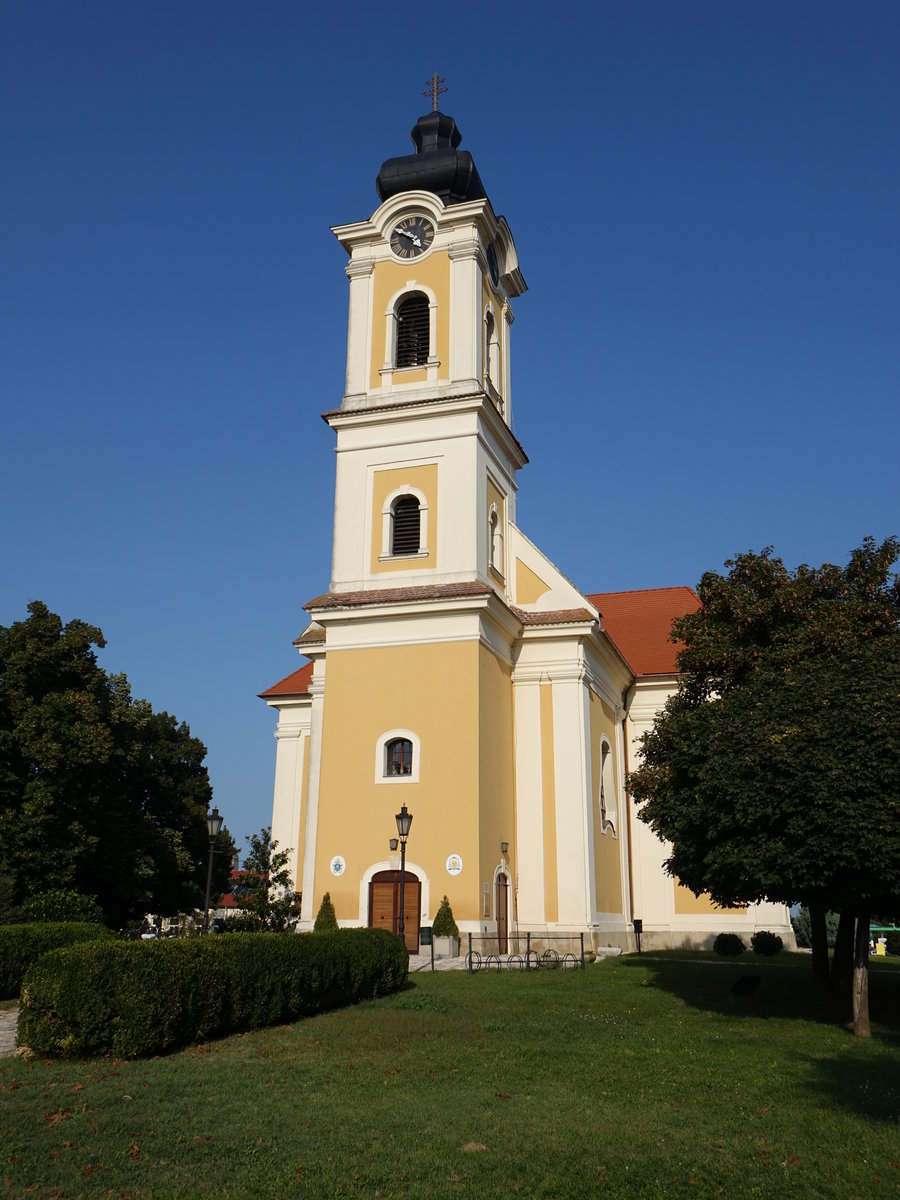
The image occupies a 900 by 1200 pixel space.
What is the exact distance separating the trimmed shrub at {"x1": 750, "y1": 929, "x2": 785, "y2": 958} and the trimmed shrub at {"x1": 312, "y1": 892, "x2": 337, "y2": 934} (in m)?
13.9

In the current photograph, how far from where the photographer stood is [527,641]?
29156mm

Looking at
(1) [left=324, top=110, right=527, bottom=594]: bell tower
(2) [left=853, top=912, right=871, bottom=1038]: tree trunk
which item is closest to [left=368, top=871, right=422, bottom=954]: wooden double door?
(1) [left=324, top=110, right=527, bottom=594]: bell tower

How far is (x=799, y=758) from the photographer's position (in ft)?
45.3

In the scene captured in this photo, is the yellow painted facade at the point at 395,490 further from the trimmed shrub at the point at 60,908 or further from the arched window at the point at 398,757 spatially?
the trimmed shrub at the point at 60,908

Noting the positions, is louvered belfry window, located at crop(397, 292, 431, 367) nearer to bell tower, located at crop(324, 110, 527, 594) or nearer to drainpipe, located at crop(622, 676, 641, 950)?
bell tower, located at crop(324, 110, 527, 594)

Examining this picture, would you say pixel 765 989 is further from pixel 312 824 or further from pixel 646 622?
pixel 646 622

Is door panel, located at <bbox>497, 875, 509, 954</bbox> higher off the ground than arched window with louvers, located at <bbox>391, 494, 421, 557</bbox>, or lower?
lower

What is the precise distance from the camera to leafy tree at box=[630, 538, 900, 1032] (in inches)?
522

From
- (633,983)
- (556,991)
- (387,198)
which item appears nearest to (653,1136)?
(556,991)

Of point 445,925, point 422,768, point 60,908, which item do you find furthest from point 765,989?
point 60,908

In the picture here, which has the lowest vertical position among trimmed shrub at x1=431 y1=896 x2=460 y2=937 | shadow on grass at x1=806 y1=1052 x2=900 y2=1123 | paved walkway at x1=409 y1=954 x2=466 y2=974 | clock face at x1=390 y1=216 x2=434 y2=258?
shadow on grass at x1=806 y1=1052 x2=900 y2=1123

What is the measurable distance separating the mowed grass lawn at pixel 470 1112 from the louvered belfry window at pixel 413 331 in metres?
20.6

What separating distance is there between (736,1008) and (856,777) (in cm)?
523

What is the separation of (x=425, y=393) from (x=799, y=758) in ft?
59.8
